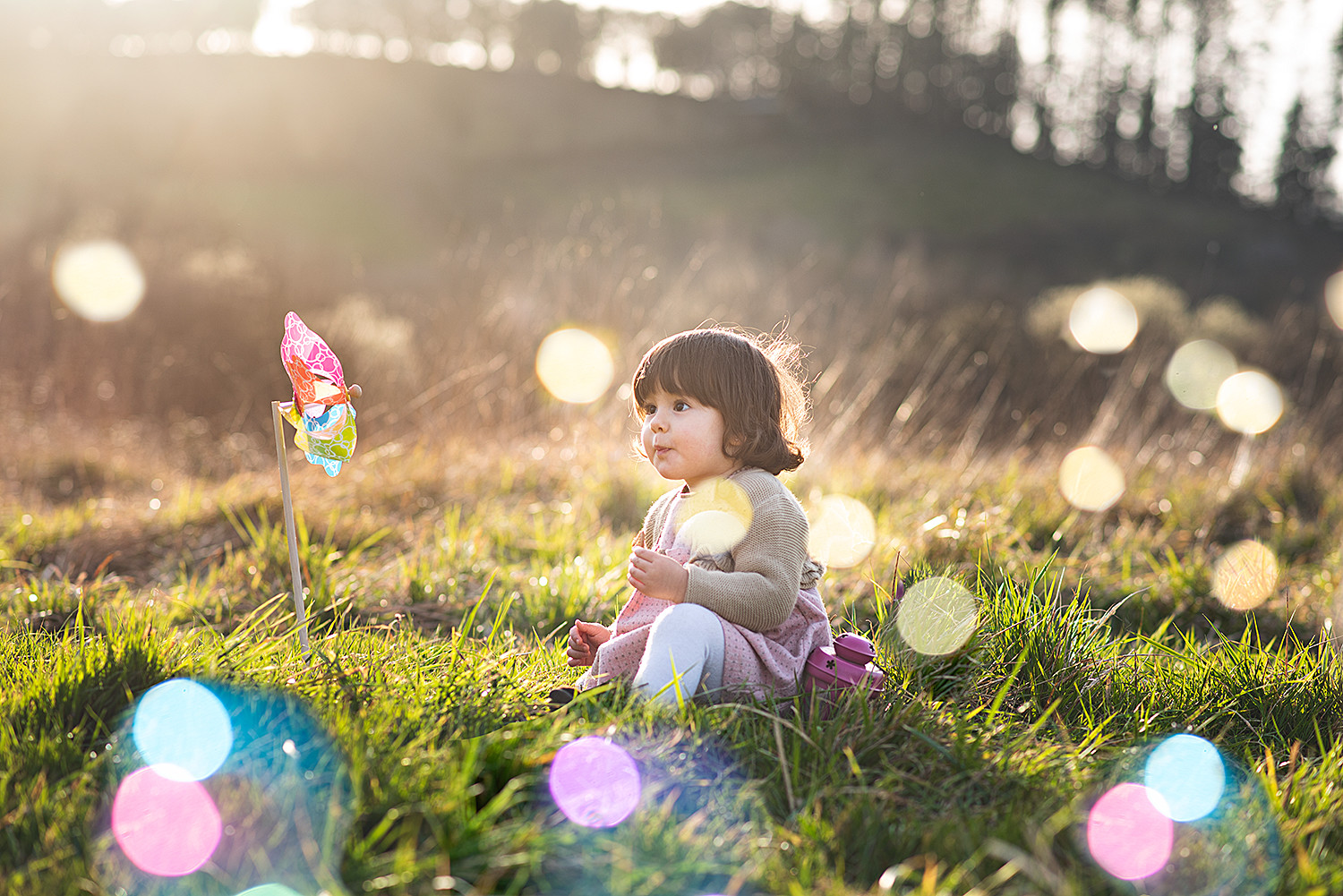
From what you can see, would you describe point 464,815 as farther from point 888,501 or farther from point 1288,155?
point 1288,155

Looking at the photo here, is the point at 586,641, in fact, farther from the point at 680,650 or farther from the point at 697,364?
the point at 697,364

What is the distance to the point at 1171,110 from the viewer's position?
1399 inches

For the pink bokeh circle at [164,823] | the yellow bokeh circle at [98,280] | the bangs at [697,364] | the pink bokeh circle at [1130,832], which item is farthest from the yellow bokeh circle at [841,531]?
the yellow bokeh circle at [98,280]

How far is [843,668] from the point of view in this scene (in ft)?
7.09

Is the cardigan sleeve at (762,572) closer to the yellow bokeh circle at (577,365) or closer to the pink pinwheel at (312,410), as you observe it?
the pink pinwheel at (312,410)

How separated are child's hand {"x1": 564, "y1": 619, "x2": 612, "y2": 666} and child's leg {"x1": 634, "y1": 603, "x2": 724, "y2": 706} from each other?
28cm

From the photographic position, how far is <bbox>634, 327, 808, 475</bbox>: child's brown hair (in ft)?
7.22

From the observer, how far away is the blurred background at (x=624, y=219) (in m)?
6.27

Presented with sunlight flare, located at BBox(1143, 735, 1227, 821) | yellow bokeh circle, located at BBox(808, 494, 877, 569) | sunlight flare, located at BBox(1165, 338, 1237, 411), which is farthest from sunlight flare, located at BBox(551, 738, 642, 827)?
sunlight flare, located at BBox(1165, 338, 1237, 411)

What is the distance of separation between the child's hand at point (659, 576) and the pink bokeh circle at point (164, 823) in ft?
3.14

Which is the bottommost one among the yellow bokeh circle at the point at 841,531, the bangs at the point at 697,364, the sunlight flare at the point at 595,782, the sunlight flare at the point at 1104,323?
the sunlight flare at the point at 1104,323

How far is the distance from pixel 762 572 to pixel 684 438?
392mm

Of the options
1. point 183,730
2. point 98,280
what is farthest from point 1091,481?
point 98,280

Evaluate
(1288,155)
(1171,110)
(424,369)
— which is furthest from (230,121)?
(1288,155)
